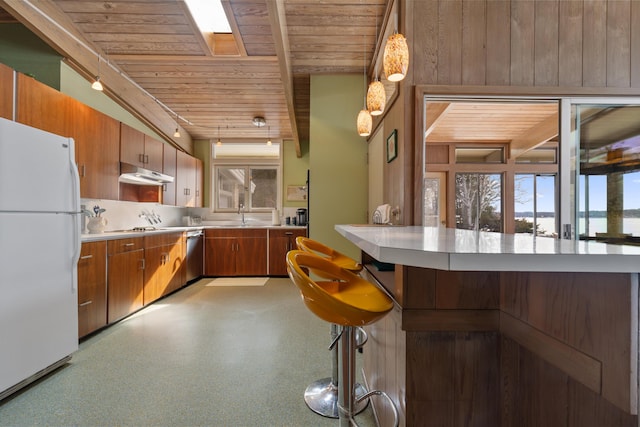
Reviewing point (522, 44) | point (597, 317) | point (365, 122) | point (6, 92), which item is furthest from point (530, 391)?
point (6, 92)

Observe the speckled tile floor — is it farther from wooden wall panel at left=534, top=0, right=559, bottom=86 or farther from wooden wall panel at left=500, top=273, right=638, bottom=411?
wooden wall panel at left=534, top=0, right=559, bottom=86

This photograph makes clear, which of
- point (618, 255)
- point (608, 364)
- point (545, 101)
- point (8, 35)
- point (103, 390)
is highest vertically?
point (8, 35)

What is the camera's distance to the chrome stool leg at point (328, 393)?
1619 mm

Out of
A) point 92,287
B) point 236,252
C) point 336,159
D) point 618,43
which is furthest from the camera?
point 236,252

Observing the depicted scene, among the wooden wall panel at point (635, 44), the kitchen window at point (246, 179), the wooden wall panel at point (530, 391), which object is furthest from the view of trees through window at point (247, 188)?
the wooden wall panel at point (530, 391)

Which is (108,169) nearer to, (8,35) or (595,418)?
(8,35)

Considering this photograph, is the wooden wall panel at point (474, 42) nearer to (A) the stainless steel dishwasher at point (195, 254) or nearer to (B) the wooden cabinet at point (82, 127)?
(B) the wooden cabinet at point (82, 127)

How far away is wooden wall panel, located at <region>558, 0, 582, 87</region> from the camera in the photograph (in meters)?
2.30

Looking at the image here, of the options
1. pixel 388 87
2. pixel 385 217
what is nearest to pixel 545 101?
pixel 388 87

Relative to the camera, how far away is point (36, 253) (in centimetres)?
186

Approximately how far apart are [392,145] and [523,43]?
1.29 meters

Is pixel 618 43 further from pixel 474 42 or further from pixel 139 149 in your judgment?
pixel 139 149

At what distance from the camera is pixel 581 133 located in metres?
2.35

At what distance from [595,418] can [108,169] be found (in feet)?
13.7
